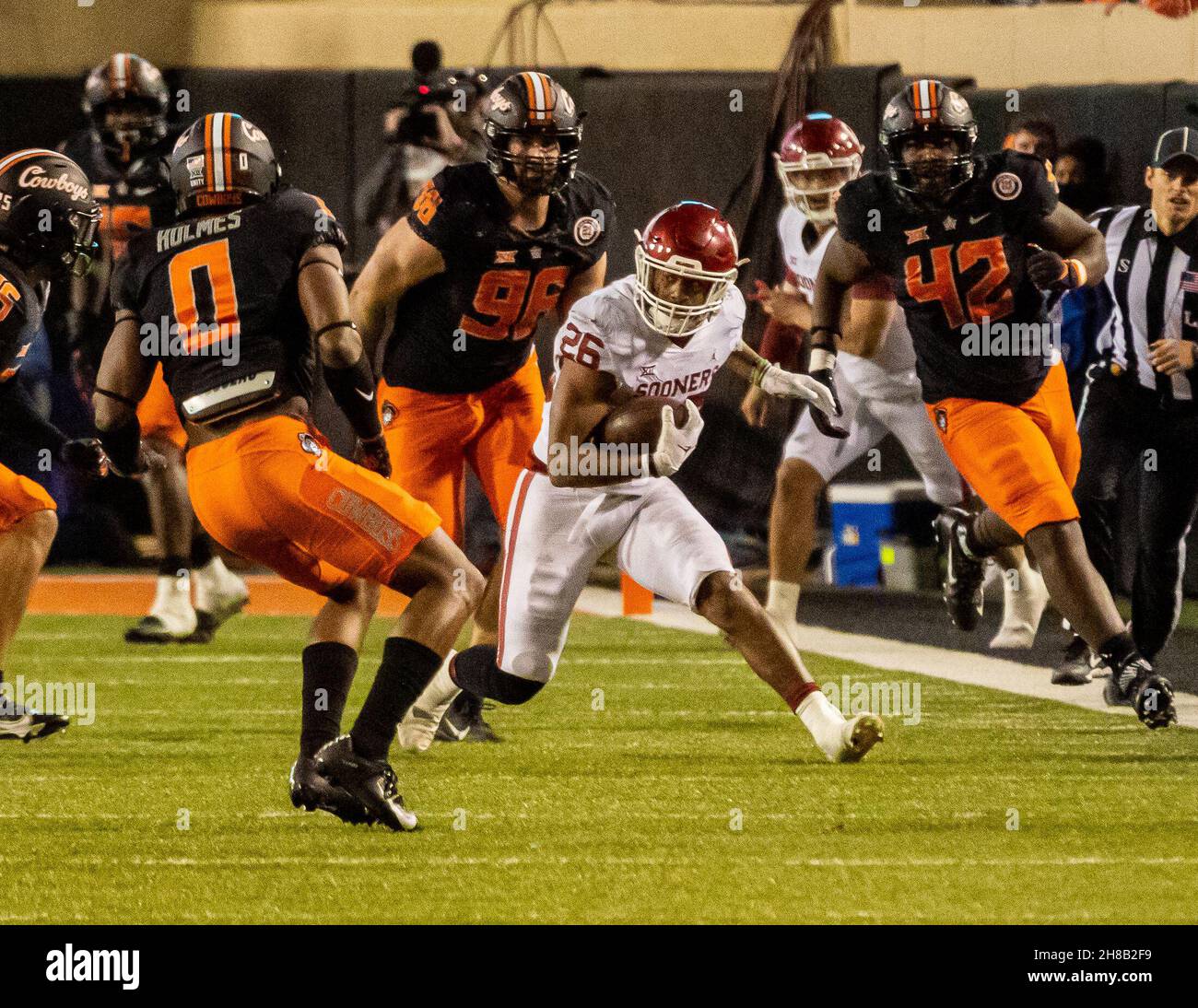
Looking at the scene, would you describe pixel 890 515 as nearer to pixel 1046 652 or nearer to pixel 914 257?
pixel 1046 652

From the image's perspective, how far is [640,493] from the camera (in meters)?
5.28

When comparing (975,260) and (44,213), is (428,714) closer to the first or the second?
(44,213)

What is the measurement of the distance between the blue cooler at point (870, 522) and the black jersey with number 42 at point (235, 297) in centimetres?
514

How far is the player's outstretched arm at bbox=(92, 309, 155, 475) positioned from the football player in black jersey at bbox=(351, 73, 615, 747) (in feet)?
3.31

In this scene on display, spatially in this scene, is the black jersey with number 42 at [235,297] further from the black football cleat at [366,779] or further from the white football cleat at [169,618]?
the white football cleat at [169,618]

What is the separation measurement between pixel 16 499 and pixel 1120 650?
304 cm

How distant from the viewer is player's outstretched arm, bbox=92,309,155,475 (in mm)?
5012

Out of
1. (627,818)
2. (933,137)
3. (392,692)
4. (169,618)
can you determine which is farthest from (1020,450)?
(169,618)

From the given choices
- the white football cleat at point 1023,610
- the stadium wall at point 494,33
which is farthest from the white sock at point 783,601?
the stadium wall at point 494,33

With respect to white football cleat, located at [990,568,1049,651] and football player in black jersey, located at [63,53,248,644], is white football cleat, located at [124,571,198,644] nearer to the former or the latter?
football player in black jersey, located at [63,53,248,644]

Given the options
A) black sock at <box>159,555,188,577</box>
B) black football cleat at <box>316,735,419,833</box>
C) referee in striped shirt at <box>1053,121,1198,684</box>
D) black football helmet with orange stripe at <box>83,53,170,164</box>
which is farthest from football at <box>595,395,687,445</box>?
black football helmet with orange stripe at <box>83,53,170,164</box>

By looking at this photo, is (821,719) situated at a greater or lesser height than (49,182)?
lesser

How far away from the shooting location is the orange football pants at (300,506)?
4.66 meters
